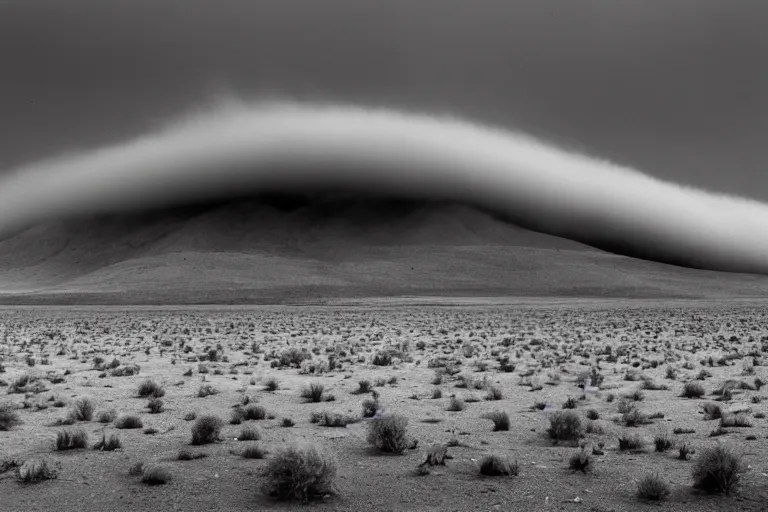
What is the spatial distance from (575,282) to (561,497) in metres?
143

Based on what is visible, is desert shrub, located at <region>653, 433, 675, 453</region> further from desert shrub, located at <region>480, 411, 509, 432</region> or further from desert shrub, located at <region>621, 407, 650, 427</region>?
desert shrub, located at <region>480, 411, 509, 432</region>

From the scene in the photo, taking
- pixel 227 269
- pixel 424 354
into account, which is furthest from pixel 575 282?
pixel 424 354

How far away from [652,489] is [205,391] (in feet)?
39.4

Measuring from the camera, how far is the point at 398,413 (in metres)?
15.0

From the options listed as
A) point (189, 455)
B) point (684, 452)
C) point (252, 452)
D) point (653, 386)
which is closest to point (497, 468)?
point (684, 452)

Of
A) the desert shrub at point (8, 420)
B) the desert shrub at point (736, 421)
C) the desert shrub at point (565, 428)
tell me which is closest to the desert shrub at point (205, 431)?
the desert shrub at point (8, 420)

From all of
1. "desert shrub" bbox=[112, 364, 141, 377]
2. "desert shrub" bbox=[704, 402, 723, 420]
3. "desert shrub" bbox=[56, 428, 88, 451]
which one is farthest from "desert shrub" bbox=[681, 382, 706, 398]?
"desert shrub" bbox=[112, 364, 141, 377]

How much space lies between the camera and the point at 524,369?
2308 centimetres

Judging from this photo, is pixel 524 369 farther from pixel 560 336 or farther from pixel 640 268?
pixel 640 268

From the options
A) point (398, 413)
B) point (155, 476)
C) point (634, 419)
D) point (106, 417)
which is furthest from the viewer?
point (398, 413)

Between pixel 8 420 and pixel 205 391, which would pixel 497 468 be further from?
pixel 205 391

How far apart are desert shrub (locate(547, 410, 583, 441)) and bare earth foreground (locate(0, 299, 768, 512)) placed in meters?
0.24

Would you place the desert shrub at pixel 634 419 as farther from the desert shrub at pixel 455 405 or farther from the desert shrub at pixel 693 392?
the desert shrub at pixel 693 392

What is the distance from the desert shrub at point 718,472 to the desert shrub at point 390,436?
180 inches
